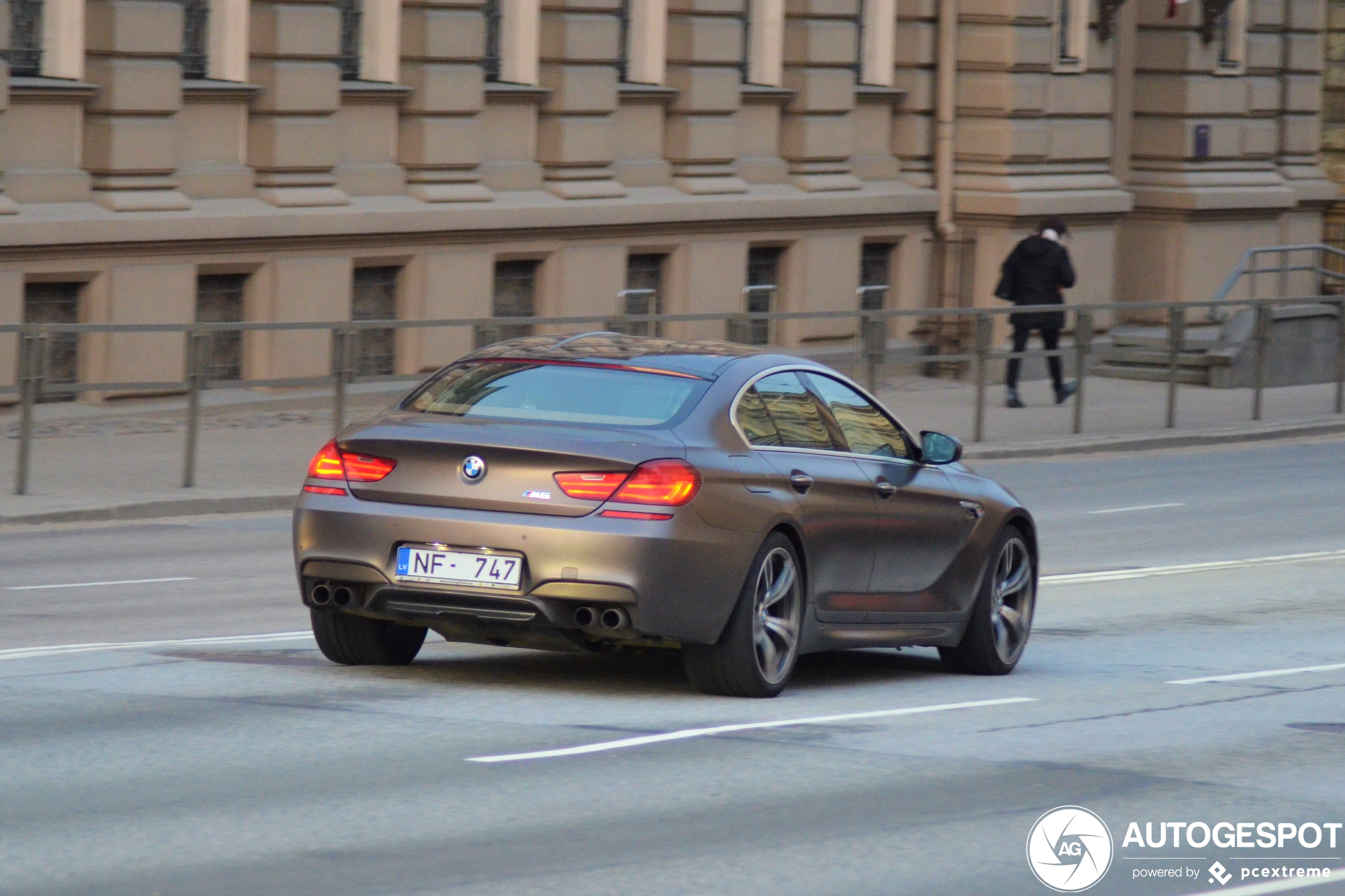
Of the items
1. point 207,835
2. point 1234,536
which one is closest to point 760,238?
point 1234,536

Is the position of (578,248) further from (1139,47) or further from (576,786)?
(576,786)

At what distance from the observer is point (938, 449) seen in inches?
390

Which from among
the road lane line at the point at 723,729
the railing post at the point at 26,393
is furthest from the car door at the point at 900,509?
the railing post at the point at 26,393

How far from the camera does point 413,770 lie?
720 cm

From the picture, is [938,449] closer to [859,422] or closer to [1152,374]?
[859,422]

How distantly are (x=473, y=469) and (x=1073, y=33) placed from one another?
2250 cm

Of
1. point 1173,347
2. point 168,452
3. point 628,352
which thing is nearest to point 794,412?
point 628,352

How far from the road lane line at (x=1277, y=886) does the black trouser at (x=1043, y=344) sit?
1686 cm

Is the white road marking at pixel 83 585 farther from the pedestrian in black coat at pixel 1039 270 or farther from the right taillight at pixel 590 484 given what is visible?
the pedestrian in black coat at pixel 1039 270

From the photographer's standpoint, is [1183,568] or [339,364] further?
[339,364]

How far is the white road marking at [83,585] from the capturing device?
12.3 meters

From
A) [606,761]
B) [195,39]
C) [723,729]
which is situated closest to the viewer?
[606,761]

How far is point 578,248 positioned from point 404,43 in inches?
119

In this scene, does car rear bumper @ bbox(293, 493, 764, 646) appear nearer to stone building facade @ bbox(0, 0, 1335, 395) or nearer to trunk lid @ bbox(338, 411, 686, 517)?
trunk lid @ bbox(338, 411, 686, 517)
